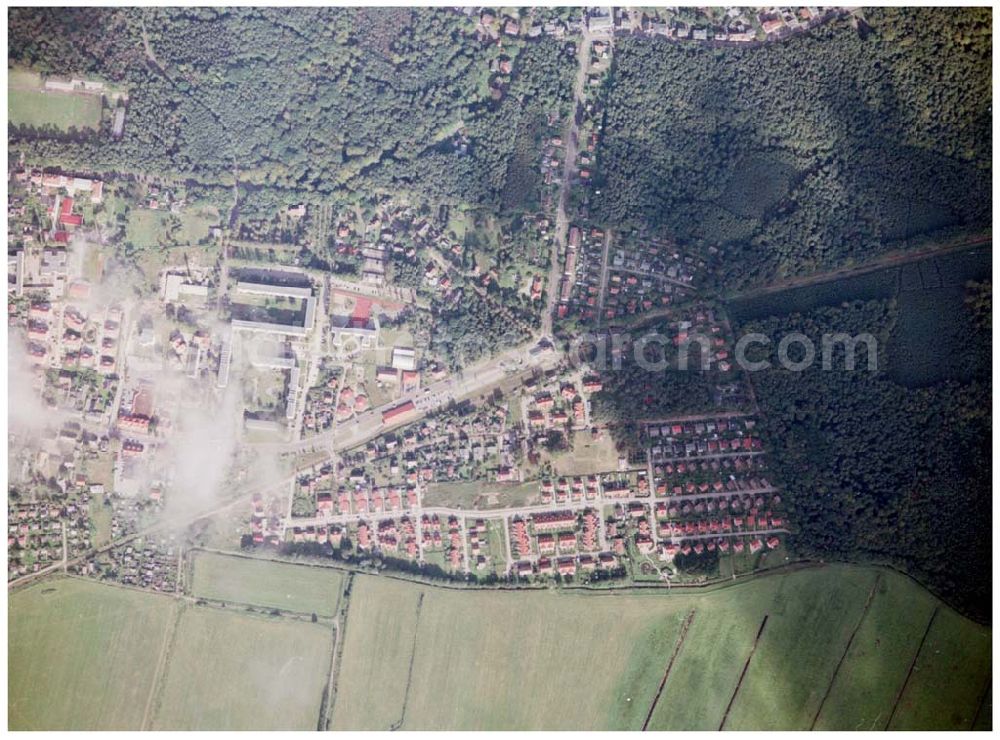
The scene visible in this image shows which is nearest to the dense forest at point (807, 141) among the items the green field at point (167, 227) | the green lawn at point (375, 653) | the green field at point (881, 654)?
the green field at point (881, 654)

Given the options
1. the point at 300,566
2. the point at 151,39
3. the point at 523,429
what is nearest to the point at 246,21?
the point at 151,39

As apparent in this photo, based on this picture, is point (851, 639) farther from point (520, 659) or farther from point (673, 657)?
point (520, 659)

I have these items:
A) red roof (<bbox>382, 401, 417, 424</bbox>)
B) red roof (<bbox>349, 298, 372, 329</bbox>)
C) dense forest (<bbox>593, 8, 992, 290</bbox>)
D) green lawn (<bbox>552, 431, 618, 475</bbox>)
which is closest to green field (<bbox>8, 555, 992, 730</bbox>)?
green lawn (<bbox>552, 431, 618, 475</bbox>)

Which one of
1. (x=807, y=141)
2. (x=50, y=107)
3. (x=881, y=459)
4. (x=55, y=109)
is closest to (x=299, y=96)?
(x=55, y=109)

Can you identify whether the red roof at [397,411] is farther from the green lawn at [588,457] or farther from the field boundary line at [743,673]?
the field boundary line at [743,673]

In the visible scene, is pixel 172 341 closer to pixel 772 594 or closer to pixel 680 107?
pixel 680 107
